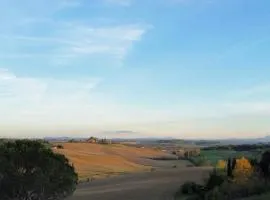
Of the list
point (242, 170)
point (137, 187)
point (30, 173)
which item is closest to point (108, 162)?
point (137, 187)

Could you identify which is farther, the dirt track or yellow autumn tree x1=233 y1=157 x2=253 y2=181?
the dirt track

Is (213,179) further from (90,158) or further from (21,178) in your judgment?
(90,158)

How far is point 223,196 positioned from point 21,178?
10.4 m

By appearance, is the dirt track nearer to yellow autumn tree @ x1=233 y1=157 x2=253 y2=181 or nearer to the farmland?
yellow autumn tree @ x1=233 y1=157 x2=253 y2=181

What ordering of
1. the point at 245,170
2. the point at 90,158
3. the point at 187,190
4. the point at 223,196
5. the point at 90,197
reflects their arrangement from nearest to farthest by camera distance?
1. the point at 223,196
2. the point at 245,170
3. the point at 187,190
4. the point at 90,197
5. the point at 90,158

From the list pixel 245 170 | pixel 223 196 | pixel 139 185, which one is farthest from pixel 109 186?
pixel 223 196

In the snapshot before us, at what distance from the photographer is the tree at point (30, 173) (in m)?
25.8

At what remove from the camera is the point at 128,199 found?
49625 mm

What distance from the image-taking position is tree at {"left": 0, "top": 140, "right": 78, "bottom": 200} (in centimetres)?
2575

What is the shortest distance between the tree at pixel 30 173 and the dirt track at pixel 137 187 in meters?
18.3

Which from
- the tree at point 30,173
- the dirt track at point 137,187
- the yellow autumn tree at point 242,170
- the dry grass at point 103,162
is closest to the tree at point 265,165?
the yellow autumn tree at point 242,170

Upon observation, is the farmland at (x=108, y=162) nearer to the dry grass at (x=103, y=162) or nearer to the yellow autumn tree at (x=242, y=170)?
the dry grass at (x=103, y=162)

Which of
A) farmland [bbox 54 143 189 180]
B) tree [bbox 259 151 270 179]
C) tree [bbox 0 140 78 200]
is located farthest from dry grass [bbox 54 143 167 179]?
tree [bbox 0 140 78 200]

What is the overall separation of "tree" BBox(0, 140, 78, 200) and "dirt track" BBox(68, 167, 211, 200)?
60.0 ft
